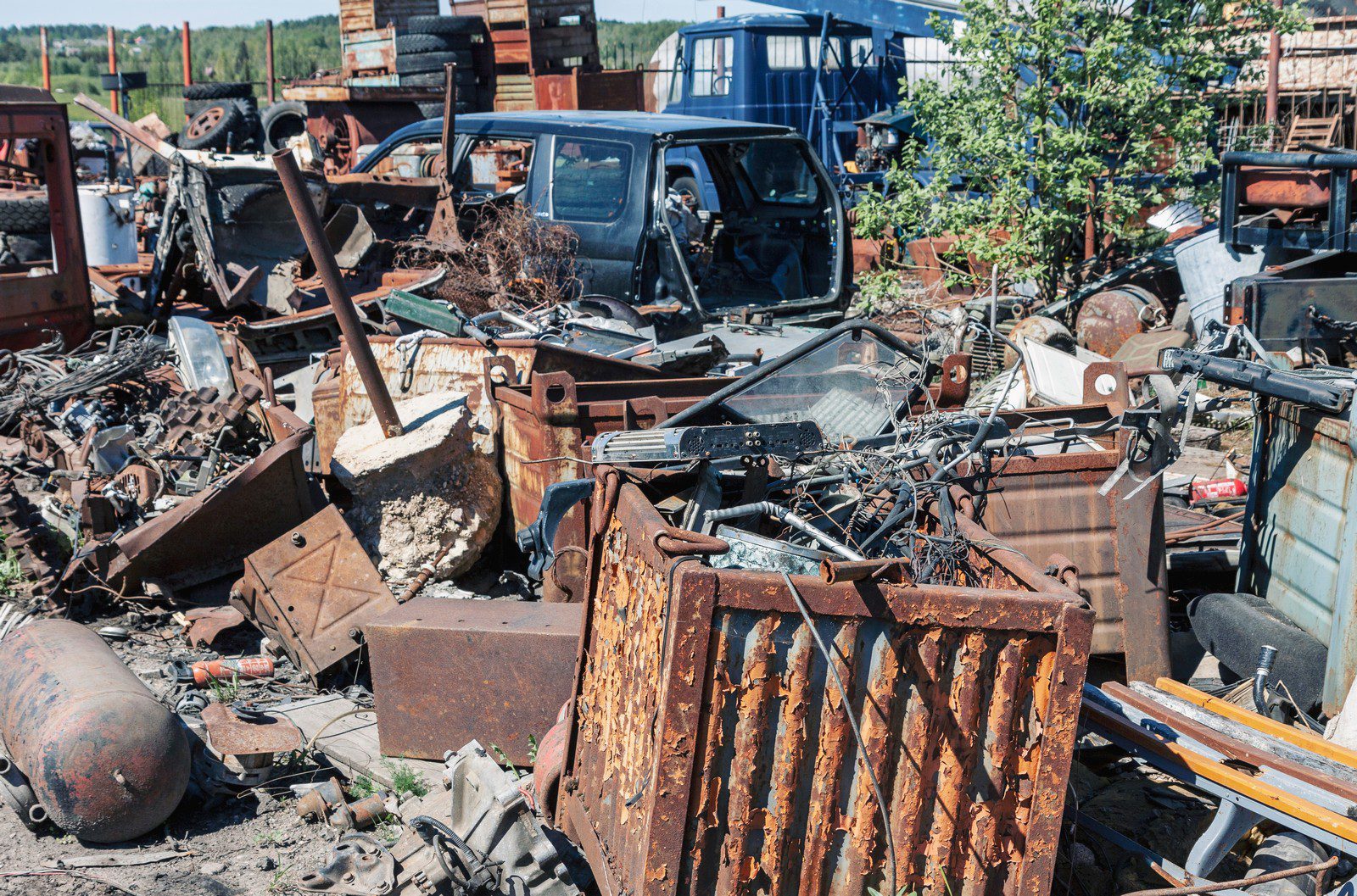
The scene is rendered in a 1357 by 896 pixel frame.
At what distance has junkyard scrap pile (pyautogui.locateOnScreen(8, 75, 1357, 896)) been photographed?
263 cm

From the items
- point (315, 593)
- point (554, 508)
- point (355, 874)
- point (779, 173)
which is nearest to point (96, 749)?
point (355, 874)

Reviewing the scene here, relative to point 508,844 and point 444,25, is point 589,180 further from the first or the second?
point 444,25

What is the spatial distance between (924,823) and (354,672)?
2846 millimetres

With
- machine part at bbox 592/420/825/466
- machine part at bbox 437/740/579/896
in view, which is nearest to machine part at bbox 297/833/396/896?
machine part at bbox 437/740/579/896

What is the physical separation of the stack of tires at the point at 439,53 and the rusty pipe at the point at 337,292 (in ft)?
45.0

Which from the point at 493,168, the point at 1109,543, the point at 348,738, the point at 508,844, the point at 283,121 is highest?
the point at 283,121

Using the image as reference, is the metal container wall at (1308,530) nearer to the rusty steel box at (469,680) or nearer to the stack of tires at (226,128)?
the rusty steel box at (469,680)

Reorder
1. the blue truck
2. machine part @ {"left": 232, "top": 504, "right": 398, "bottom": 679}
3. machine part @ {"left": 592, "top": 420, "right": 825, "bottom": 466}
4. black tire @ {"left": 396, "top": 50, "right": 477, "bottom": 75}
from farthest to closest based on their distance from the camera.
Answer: black tire @ {"left": 396, "top": 50, "right": 477, "bottom": 75}
the blue truck
machine part @ {"left": 232, "top": 504, "right": 398, "bottom": 679}
machine part @ {"left": 592, "top": 420, "right": 825, "bottom": 466}

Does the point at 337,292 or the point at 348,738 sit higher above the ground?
the point at 337,292

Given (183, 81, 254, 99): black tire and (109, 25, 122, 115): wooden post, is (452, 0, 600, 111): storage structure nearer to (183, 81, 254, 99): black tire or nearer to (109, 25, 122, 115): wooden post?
(183, 81, 254, 99): black tire

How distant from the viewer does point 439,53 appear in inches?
738

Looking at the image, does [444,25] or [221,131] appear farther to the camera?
[444,25]

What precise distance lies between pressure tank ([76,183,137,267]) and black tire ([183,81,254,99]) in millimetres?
9807

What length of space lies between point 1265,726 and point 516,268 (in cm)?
574
